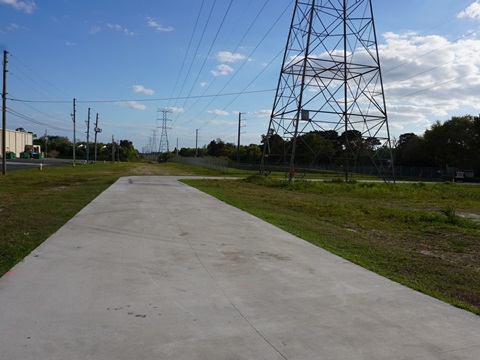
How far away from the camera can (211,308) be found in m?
4.86

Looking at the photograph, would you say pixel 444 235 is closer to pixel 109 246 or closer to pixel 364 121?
pixel 109 246

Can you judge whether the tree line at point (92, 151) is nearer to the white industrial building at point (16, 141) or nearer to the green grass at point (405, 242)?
the white industrial building at point (16, 141)

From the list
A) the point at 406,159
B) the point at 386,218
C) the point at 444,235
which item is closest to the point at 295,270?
the point at 444,235

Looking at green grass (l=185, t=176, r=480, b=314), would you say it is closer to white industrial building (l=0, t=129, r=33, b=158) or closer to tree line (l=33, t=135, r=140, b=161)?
white industrial building (l=0, t=129, r=33, b=158)

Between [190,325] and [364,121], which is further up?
[364,121]

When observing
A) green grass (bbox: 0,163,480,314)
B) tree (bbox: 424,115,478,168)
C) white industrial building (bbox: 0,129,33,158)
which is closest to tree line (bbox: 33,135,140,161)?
white industrial building (bbox: 0,129,33,158)

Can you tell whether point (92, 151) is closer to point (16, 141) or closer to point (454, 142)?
point (16, 141)

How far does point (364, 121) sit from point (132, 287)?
28.9 metres

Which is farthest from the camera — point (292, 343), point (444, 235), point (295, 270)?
point (444, 235)

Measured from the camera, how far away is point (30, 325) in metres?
4.19

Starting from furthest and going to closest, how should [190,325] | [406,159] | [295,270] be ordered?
[406,159] → [295,270] → [190,325]

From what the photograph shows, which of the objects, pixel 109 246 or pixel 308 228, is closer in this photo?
pixel 109 246

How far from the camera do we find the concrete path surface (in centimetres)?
386

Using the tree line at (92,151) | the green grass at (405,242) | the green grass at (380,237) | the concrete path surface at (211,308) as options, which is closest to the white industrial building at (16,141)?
the tree line at (92,151)
